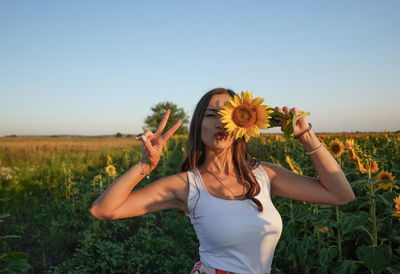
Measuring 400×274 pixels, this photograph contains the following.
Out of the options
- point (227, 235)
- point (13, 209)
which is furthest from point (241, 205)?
point (13, 209)

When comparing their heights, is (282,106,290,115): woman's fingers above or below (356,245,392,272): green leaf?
above

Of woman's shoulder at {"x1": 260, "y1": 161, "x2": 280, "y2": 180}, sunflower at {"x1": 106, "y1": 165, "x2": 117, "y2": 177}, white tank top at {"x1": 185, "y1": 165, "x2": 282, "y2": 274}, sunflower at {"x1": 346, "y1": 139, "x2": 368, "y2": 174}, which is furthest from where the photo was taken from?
sunflower at {"x1": 106, "y1": 165, "x2": 117, "y2": 177}

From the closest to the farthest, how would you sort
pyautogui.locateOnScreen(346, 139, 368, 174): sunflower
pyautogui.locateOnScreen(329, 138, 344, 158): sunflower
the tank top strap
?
the tank top strap < pyautogui.locateOnScreen(346, 139, 368, 174): sunflower < pyautogui.locateOnScreen(329, 138, 344, 158): sunflower

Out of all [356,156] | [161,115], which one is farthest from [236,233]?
[161,115]

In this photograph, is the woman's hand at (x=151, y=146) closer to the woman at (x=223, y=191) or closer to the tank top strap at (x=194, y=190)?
the woman at (x=223, y=191)

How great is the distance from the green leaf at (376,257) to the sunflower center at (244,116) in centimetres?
134

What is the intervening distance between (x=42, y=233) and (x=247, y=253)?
383cm

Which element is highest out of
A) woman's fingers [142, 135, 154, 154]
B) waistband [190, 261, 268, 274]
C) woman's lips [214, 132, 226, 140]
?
Answer: woman's lips [214, 132, 226, 140]

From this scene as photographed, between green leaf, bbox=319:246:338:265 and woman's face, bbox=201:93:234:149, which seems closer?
woman's face, bbox=201:93:234:149

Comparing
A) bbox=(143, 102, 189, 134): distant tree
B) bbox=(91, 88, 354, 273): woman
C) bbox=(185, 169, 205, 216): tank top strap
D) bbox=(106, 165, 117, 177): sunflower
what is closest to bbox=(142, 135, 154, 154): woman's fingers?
bbox=(91, 88, 354, 273): woman

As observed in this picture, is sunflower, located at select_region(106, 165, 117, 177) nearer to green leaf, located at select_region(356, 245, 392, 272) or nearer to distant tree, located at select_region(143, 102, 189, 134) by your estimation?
green leaf, located at select_region(356, 245, 392, 272)

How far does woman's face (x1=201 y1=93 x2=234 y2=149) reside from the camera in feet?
4.90

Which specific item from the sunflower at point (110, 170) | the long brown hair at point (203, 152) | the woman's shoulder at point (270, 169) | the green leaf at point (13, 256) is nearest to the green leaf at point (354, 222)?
the woman's shoulder at point (270, 169)

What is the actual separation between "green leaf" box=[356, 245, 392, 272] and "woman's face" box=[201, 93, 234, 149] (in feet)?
4.14
